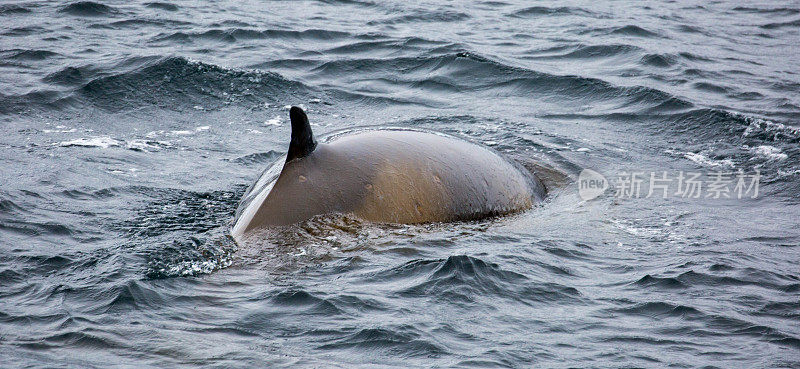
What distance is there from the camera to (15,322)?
224 inches

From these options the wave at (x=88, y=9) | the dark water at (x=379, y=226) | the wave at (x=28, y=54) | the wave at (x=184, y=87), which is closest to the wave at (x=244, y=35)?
the dark water at (x=379, y=226)

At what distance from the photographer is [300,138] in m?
Result: 7.17

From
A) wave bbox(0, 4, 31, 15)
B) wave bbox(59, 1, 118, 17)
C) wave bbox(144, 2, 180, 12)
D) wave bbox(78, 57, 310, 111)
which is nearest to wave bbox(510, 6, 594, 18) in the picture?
wave bbox(144, 2, 180, 12)

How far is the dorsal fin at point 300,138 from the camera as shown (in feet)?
23.1

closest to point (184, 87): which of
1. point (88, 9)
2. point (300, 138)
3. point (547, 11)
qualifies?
point (88, 9)

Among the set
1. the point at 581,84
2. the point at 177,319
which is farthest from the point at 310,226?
the point at 581,84

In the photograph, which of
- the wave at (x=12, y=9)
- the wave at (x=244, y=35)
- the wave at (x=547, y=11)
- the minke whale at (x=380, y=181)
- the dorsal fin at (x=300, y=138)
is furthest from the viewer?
the wave at (x=547, y=11)

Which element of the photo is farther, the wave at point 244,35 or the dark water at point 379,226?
the wave at point 244,35

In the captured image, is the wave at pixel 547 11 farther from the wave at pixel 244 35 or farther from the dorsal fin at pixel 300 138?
the dorsal fin at pixel 300 138

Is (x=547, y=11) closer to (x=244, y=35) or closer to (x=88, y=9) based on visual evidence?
(x=244, y=35)

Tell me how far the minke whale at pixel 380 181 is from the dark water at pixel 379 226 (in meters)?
0.18

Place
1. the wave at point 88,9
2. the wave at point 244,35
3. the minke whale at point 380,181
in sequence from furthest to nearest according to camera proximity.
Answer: the wave at point 88,9, the wave at point 244,35, the minke whale at point 380,181

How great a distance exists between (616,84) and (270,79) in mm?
5391

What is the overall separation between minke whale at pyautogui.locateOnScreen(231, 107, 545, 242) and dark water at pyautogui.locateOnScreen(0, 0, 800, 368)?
0.18 metres
